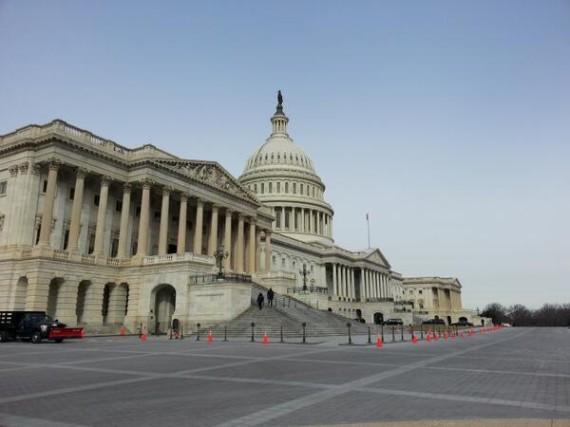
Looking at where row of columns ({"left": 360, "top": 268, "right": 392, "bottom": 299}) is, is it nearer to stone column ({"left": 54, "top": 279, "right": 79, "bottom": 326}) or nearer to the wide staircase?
the wide staircase

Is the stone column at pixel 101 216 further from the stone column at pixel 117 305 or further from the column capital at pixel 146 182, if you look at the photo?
the stone column at pixel 117 305

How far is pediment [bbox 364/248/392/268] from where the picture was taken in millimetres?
119863

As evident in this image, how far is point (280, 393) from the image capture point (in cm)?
1134

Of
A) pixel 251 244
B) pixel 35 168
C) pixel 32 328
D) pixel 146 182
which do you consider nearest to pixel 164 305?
pixel 146 182

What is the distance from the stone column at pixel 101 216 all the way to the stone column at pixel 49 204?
5.01m

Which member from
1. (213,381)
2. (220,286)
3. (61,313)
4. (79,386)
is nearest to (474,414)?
(213,381)

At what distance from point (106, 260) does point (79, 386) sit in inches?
1507

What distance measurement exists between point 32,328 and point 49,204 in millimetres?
14448

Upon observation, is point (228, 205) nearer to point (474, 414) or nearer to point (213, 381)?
point (213, 381)

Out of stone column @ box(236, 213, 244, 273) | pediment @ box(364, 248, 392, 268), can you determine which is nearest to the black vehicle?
stone column @ box(236, 213, 244, 273)

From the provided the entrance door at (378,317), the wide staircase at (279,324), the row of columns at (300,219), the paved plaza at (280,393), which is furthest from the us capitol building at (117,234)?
the row of columns at (300,219)

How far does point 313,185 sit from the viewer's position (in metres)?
128

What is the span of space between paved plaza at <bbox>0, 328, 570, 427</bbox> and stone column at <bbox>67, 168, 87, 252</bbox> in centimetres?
2834

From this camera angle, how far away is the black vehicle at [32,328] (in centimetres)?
3219
